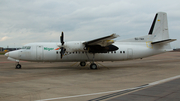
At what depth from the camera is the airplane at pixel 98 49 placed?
1817 centimetres

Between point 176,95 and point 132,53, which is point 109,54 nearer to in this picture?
point 132,53

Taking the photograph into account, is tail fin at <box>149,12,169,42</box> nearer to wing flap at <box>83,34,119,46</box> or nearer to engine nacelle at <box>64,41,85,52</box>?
wing flap at <box>83,34,119,46</box>

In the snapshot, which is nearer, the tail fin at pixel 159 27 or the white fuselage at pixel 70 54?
the white fuselage at pixel 70 54

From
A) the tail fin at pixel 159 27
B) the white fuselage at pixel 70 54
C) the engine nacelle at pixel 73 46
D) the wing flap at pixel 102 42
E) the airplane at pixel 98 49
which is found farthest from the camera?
the tail fin at pixel 159 27

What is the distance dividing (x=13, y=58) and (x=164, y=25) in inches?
787

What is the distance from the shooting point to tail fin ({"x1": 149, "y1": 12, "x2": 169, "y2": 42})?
22156 millimetres

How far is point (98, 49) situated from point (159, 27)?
373 inches

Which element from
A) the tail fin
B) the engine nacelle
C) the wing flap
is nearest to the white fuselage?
the engine nacelle

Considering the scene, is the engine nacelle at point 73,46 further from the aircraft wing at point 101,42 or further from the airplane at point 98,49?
the aircraft wing at point 101,42

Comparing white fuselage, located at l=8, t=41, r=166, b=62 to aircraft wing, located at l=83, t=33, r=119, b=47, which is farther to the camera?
white fuselage, located at l=8, t=41, r=166, b=62

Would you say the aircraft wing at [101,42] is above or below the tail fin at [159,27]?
below

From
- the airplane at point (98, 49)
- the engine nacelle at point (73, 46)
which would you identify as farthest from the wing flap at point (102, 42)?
the engine nacelle at point (73, 46)

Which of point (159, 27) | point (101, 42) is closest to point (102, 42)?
point (101, 42)

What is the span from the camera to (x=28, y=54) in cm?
1988
